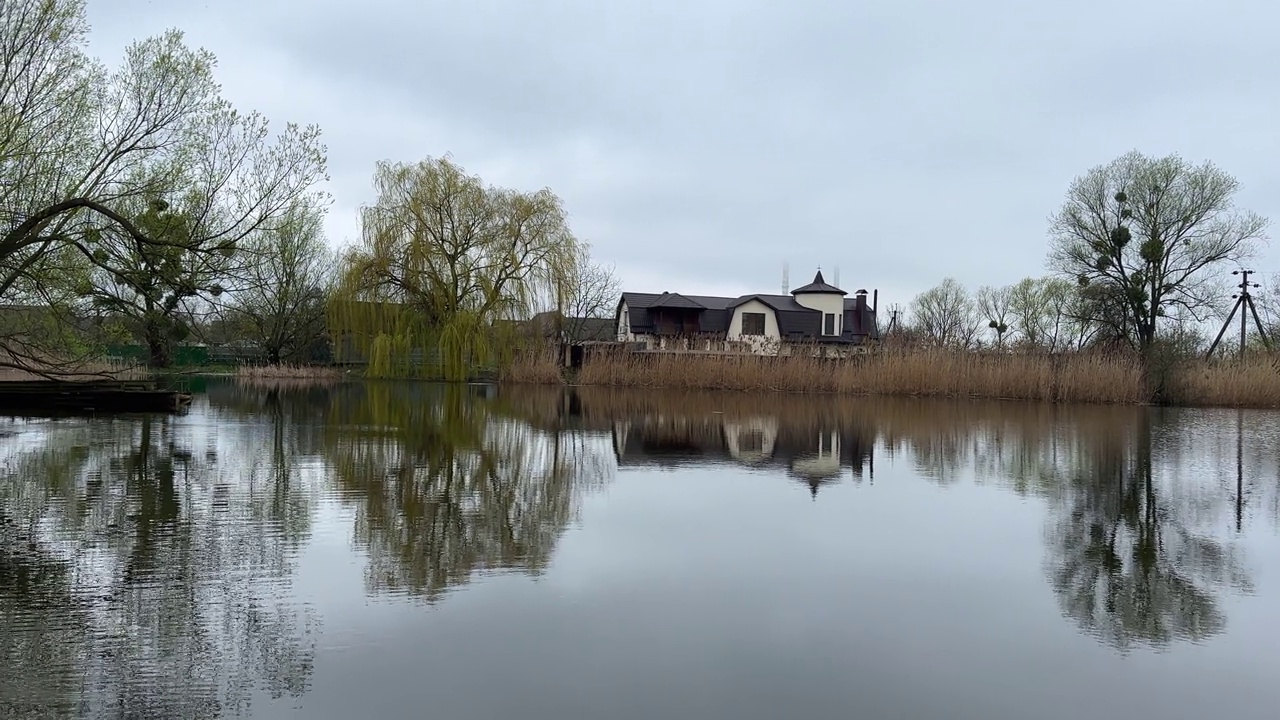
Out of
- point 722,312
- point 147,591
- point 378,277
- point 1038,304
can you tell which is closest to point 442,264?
point 378,277

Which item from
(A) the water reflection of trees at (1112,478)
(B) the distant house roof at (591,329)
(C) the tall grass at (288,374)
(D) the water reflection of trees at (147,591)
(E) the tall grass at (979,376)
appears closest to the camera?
(D) the water reflection of trees at (147,591)

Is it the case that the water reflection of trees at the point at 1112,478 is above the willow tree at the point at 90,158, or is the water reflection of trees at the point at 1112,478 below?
below

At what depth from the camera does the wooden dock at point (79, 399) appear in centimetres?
1830

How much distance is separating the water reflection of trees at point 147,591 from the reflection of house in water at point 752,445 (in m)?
5.66

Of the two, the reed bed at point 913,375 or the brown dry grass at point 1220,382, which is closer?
the brown dry grass at point 1220,382

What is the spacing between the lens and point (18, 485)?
920 centimetres

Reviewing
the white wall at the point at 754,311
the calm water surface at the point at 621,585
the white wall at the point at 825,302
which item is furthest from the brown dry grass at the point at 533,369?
the white wall at the point at 825,302

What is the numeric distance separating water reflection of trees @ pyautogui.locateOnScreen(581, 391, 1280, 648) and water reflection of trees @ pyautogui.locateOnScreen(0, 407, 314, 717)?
16.1 ft

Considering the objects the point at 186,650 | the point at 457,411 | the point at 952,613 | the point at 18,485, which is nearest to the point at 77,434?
the point at 18,485

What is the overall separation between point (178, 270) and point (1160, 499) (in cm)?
1248

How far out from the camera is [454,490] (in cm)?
943

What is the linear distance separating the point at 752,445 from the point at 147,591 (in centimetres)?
1087

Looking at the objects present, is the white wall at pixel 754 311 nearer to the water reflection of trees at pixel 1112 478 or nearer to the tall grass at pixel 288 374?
the tall grass at pixel 288 374

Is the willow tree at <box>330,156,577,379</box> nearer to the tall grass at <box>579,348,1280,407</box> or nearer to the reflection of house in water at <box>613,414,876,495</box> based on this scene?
the tall grass at <box>579,348,1280,407</box>
